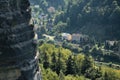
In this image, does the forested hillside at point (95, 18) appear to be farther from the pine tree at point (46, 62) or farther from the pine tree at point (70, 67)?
the pine tree at point (46, 62)

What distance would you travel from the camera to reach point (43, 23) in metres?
183

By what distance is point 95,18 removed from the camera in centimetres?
15300

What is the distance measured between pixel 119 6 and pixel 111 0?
6.01 m

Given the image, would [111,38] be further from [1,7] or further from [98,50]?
[1,7]

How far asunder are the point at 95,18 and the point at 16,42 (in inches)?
5140

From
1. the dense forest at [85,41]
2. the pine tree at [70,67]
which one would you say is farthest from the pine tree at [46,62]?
the pine tree at [70,67]

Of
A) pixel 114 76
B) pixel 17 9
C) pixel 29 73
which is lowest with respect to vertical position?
pixel 114 76

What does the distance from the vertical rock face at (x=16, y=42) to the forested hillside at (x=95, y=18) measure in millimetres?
114671

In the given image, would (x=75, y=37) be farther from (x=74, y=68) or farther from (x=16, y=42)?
(x=16, y=42)

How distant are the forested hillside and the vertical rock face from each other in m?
115

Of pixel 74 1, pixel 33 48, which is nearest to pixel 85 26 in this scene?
pixel 74 1

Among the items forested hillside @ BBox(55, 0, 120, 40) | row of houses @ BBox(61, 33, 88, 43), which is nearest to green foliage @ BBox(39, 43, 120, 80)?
row of houses @ BBox(61, 33, 88, 43)

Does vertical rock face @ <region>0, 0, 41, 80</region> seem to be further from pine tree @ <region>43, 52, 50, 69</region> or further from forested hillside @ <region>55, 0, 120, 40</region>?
forested hillside @ <region>55, 0, 120, 40</region>

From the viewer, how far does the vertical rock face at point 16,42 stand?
23481 millimetres
